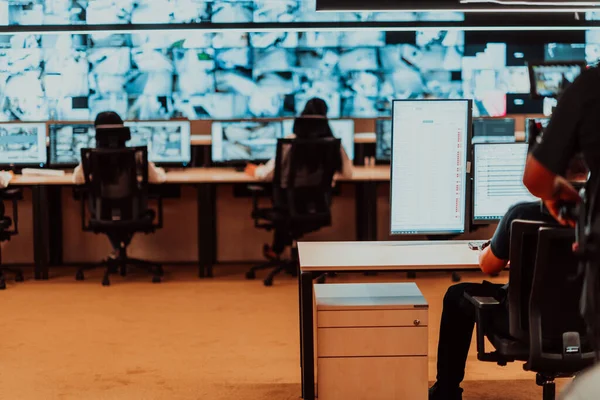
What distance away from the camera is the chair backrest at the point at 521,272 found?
2.83m

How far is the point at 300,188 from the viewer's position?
6.46 metres

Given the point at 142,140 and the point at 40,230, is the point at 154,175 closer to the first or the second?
the point at 142,140

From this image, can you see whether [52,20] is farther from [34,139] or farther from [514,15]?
[514,15]

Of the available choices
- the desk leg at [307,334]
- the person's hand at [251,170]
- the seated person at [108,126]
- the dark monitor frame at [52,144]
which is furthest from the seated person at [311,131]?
the desk leg at [307,334]

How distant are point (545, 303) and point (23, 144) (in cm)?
537

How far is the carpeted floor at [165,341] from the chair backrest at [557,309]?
99 centimetres

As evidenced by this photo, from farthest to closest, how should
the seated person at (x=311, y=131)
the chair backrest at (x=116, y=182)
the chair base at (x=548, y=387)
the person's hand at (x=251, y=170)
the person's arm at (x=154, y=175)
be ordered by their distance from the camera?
the person's hand at (x=251, y=170)
the person's arm at (x=154, y=175)
the seated person at (x=311, y=131)
the chair backrest at (x=116, y=182)
the chair base at (x=548, y=387)

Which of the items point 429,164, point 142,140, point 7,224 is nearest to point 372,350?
point 429,164

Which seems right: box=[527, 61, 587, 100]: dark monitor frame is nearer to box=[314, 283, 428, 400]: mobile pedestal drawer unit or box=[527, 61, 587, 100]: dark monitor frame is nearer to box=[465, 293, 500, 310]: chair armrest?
box=[465, 293, 500, 310]: chair armrest

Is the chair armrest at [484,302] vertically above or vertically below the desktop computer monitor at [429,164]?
below

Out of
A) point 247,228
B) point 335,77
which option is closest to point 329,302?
point 247,228

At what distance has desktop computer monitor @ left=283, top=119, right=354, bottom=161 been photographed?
7.19m

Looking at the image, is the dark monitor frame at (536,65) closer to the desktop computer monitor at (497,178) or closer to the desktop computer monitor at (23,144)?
the desktop computer monitor at (497,178)

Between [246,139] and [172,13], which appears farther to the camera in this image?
[172,13]
